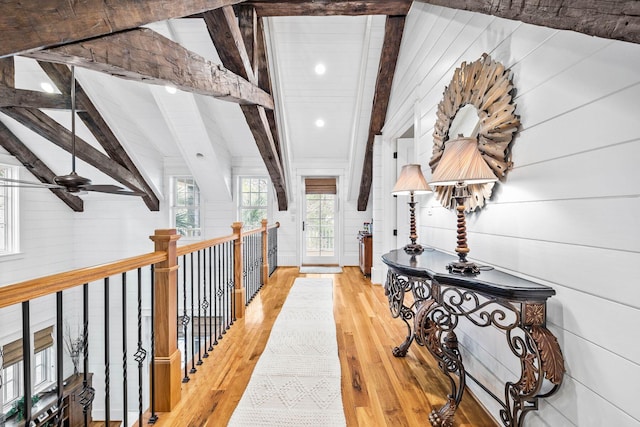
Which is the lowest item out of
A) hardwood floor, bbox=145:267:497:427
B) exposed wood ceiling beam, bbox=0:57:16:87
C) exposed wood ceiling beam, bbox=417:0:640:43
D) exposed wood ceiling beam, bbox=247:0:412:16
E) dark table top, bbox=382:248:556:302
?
hardwood floor, bbox=145:267:497:427

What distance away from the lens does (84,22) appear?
1.40 m

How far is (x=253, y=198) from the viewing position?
21.4 feet

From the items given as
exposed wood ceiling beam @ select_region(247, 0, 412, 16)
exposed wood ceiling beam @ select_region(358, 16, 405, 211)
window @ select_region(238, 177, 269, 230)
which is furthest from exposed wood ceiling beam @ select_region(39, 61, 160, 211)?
exposed wood ceiling beam @ select_region(358, 16, 405, 211)

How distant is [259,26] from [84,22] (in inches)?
91.8

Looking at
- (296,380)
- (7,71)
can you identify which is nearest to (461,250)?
(296,380)

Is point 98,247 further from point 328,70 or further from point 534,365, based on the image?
point 534,365

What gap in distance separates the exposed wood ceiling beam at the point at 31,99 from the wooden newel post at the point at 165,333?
360 centimetres

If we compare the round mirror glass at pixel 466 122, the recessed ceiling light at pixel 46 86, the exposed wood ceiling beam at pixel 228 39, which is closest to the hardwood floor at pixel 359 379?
the round mirror glass at pixel 466 122

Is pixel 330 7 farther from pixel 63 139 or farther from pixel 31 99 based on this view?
pixel 63 139

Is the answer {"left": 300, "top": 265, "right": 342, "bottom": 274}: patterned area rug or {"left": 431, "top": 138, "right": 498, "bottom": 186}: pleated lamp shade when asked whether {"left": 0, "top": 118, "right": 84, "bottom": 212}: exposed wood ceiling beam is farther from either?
{"left": 431, "top": 138, "right": 498, "bottom": 186}: pleated lamp shade

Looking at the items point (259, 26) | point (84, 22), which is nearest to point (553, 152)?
point (84, 22)

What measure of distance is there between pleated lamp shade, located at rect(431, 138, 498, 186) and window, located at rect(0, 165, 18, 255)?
21.8 feet

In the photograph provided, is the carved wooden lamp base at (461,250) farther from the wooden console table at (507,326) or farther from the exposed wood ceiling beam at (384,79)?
the exposed wood ceiling beam at (384,79)

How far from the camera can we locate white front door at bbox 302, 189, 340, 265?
6590 millimetres
